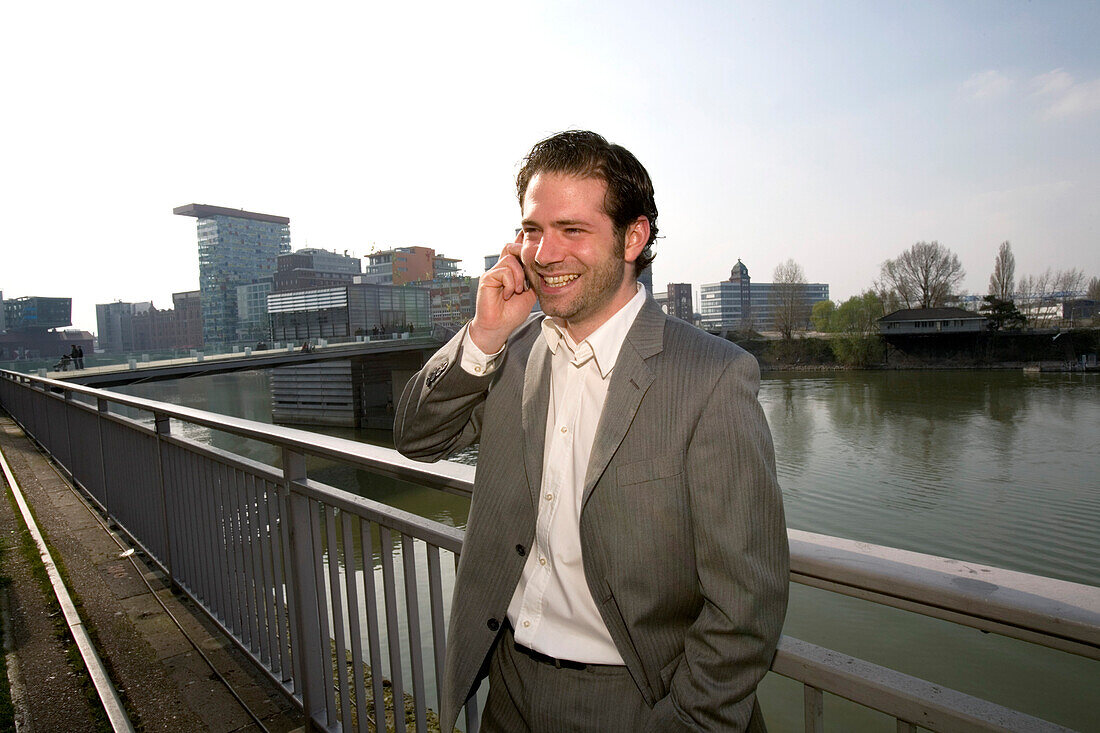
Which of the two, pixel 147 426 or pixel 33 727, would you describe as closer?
pixel 33 727

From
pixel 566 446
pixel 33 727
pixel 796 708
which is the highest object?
pixel 566 446

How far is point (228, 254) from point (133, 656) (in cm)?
11377

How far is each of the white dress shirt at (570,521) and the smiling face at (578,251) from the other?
46mm

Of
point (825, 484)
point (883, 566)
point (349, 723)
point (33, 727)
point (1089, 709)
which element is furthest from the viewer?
point (825, 484)

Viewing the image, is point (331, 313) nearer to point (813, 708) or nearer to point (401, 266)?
point (813, 708)

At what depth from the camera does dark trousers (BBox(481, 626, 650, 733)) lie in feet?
3.65

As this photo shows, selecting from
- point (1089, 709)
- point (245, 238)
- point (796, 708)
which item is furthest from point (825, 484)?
point (245, 238)

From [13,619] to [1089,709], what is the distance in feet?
35.1

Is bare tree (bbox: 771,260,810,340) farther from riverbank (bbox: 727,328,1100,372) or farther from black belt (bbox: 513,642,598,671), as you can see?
black belt (bbox: 513,642,598,671)

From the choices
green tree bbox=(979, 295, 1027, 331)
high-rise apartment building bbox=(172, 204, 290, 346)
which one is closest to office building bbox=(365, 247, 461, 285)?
high-rise apartment building bbox=(172, 204, 290, 346)

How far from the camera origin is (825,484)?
19922 millimetres

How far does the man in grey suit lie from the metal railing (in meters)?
0.11

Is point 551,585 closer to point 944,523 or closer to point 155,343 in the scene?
point 944,523

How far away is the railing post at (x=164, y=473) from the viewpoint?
314 cm
